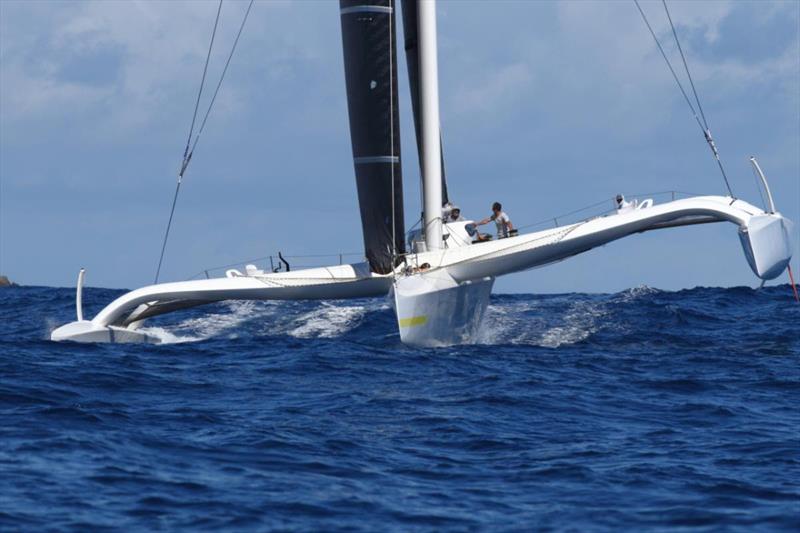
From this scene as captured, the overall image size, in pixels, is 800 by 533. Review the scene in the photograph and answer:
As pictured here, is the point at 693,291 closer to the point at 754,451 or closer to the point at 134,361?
the point at 134,361

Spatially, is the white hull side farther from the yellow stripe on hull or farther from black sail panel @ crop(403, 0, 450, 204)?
black sail panel @ crop(403, 0, 450, 204)

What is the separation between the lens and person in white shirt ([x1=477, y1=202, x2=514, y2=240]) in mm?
19797

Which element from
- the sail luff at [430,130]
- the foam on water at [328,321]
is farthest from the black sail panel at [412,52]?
the foam on water at [328,321]

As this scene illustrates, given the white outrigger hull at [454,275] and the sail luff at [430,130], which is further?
the sail luff at [430,130]

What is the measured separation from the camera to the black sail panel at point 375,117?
18.0 m

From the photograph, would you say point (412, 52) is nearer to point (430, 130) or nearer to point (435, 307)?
point (430, 130)

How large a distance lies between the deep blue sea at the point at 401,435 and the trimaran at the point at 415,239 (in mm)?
730

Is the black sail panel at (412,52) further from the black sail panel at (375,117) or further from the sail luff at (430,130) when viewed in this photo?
the black sail panel at (375,117)

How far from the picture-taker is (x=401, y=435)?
11.2 metres

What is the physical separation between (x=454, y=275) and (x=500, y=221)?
93.2 inches

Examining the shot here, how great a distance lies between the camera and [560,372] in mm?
15781

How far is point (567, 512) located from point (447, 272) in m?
9.43

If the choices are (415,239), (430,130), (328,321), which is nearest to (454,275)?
(415,239)

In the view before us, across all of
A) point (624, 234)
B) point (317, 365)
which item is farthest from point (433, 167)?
point (317, 365)
